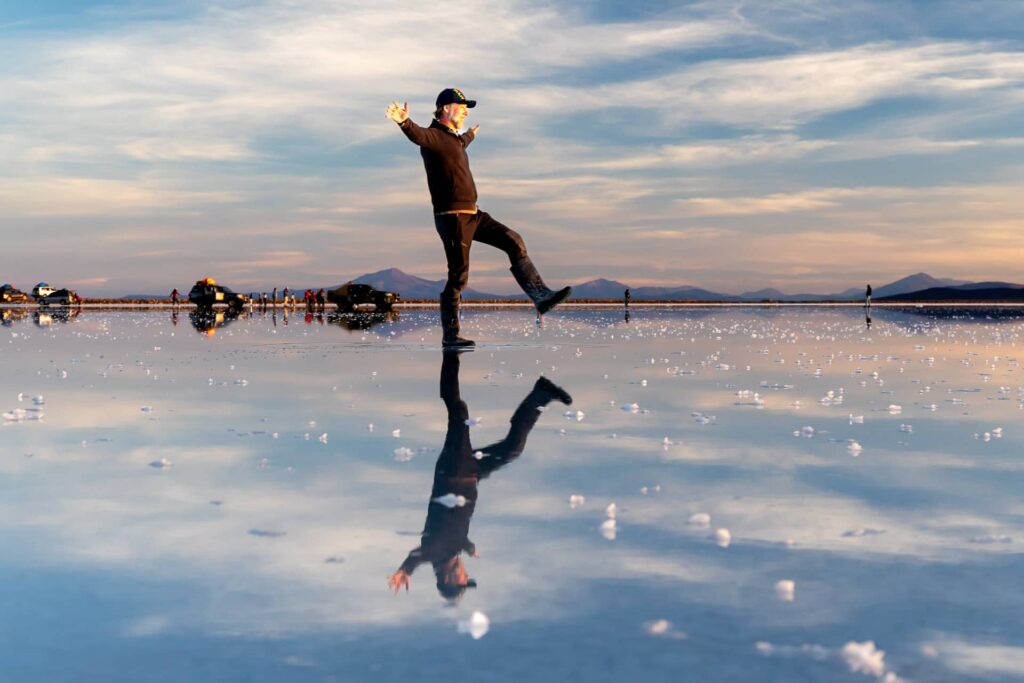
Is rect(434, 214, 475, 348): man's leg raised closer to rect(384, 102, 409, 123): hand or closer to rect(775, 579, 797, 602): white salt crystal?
rect(384, 102, 409, 123): hand

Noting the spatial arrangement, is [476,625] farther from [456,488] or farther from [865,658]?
[456,488]

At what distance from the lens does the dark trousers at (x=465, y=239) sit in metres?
16.0

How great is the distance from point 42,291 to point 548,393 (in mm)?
95921

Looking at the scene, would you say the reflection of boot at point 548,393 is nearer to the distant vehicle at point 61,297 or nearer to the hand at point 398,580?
the hand at point 398,580

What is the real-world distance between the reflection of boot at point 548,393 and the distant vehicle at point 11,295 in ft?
316

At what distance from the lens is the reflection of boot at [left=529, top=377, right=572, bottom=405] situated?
1031 cm

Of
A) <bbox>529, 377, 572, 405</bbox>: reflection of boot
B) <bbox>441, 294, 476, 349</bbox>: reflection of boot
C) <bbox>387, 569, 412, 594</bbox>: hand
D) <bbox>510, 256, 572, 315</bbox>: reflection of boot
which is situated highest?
<bbox>510, 256, 572, 315</bbox>: reflection of boot

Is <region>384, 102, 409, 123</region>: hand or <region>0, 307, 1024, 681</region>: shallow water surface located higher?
<region>384, 102, 409, 123</region>: hand

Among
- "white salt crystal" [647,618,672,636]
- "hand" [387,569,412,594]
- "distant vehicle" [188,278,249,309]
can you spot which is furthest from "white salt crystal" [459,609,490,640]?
"distant vehicle" [188,278,249,309]

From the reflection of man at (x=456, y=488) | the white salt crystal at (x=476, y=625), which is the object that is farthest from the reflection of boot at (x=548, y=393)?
the white salt crystal at (x=476, y=625)

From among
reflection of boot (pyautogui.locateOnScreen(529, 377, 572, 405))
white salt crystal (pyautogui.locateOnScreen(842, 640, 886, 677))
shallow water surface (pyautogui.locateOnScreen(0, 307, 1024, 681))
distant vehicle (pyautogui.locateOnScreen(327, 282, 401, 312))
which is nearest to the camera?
white salt crystal (pyautogui.locateOnScreen(842, 640, 886, 677))

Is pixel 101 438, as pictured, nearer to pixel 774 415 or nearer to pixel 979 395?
pixel 774 415

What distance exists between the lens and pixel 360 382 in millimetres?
12047

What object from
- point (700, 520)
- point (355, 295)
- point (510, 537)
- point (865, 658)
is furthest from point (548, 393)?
point (355, 295)
